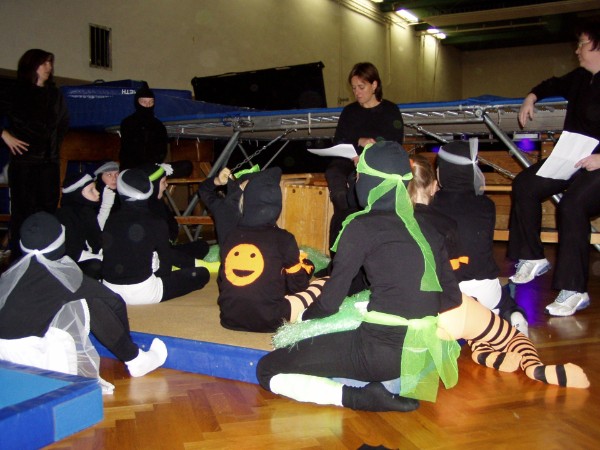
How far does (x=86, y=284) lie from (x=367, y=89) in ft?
7.53

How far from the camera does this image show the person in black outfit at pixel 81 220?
3.72 m

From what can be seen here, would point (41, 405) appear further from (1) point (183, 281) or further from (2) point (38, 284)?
(1) point (183, 281)

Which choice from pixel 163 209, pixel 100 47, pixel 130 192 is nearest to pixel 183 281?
pixel 130 192

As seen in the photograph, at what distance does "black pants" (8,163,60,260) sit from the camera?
13.1ft

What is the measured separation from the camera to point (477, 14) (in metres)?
12.9

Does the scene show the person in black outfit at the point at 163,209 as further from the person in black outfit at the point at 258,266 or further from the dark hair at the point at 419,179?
the dark hair at the point at 419,179

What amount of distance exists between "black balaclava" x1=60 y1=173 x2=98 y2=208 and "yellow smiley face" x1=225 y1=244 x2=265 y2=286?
1718mm

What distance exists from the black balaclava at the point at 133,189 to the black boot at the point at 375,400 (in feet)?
5.79

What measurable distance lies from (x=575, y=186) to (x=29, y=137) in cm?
350

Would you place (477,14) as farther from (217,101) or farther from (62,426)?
(62,426)

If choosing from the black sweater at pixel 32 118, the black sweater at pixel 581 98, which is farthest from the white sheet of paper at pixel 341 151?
the black sweater at pixel 32 118

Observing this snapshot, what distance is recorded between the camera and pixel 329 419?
206 centimetres

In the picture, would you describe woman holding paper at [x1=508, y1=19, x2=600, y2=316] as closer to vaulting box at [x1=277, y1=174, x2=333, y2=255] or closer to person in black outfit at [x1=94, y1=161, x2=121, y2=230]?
vaulting box at [x1=277, y1=174, x2=333, y2=255]

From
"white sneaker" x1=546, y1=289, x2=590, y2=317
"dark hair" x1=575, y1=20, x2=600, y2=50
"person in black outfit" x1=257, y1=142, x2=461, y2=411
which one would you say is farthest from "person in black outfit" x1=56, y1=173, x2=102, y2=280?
"dark hair" x1=575, y1=20, x2=600, y2=50
